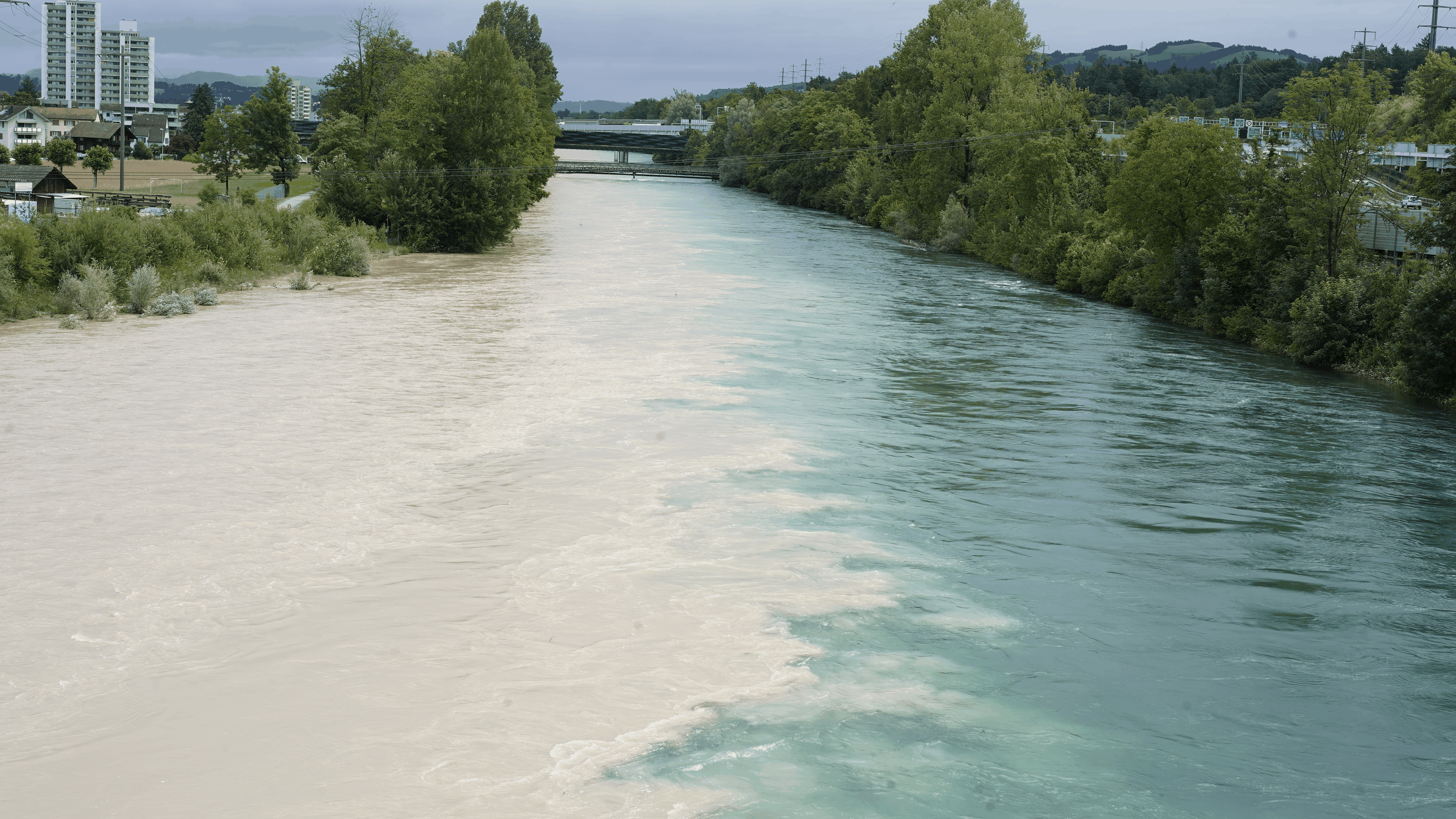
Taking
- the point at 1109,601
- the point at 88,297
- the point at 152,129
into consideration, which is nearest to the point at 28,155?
the point at 88,297

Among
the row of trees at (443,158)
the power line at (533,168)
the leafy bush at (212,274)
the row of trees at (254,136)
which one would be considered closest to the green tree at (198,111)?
the row of trees at (254,136)

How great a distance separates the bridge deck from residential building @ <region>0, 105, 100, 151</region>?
60.2 m

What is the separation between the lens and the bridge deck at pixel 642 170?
16238cm

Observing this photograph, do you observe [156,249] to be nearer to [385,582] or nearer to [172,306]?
[172,306]

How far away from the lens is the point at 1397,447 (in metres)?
24.9

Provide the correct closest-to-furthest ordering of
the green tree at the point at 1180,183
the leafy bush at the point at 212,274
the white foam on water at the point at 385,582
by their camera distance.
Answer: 1. the white foam on water at the point at 385,582
2. the leafy bush at the point at 212,274
3. the green tree at the point at 1180,183

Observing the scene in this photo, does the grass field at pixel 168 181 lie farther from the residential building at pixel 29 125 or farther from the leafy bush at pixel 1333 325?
the leafy bush at pixel 1333 325

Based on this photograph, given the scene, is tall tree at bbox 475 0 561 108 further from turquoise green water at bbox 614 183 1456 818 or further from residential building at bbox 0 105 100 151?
turquoise green water at bbox 614 183 1456 818

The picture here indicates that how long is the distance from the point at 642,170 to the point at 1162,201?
123701mm

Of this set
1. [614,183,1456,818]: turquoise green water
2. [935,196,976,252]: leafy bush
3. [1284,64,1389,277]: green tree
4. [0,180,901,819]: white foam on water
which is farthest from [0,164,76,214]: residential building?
[1284,64,1389,277]: green tree

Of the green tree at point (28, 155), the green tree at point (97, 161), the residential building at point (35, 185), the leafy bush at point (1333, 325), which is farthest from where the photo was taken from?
the green tree at point (28, 155)

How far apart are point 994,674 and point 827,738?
8.53 feet

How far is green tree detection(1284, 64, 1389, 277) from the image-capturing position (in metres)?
37.1

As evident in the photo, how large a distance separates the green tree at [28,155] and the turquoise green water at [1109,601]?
9282 cm
